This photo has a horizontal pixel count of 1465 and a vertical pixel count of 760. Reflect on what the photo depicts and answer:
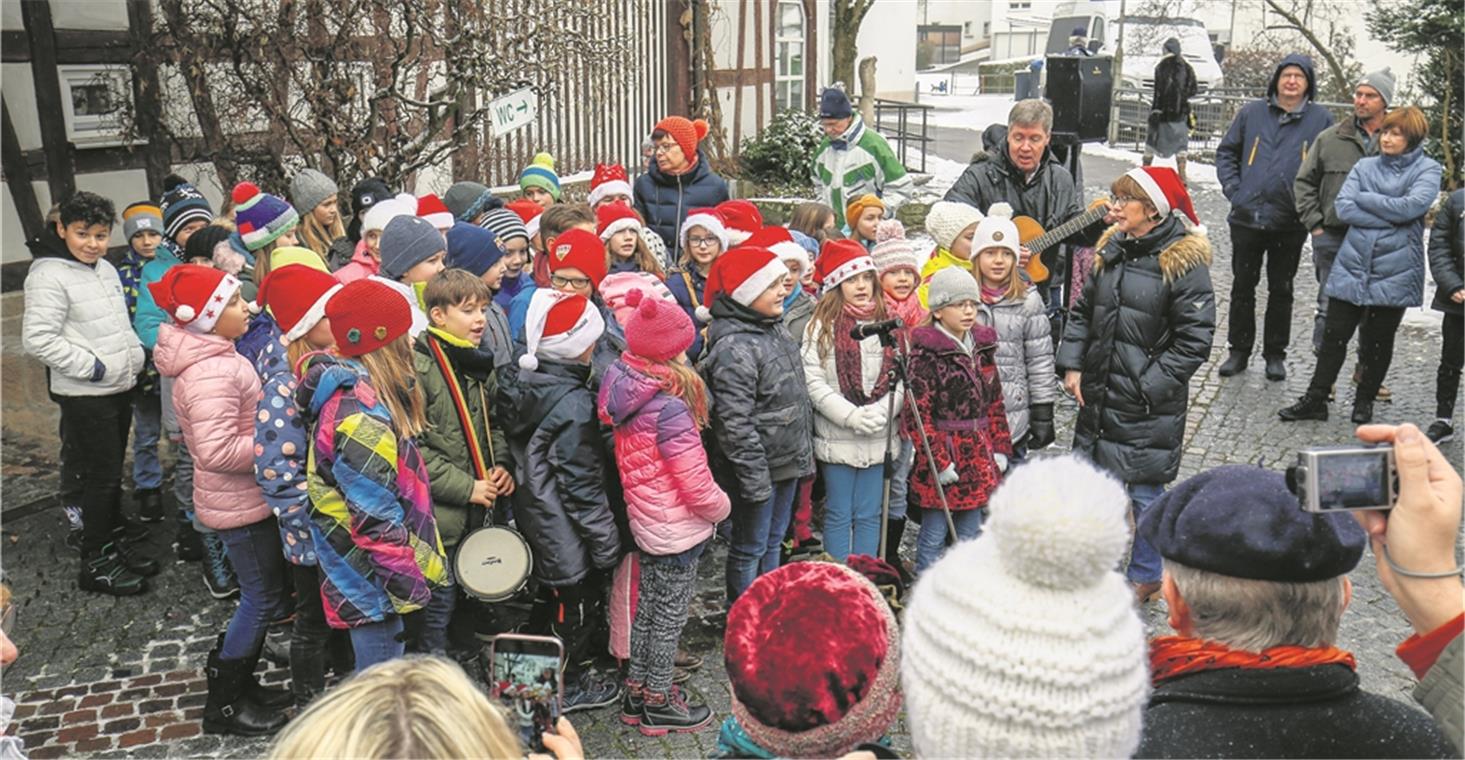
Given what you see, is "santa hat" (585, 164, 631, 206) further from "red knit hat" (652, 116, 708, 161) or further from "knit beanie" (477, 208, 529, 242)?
"knit beanie" (477, 208, 529, 242)

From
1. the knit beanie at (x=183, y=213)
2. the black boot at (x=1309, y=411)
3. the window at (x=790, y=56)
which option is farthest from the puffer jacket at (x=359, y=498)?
the window at (x=790, y=56)

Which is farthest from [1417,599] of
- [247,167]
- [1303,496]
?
[247,167]

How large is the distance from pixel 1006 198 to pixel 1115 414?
2.28 meters

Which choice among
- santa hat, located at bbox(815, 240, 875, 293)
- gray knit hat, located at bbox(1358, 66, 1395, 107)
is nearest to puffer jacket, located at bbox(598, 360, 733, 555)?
santa hat, located at bbox(815, 240, 875, 293)

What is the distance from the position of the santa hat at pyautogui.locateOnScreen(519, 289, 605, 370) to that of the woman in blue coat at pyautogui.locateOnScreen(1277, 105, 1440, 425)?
5234mm

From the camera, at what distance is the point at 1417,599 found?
2.12 meters

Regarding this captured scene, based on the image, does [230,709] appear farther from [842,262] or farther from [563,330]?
[842,262]

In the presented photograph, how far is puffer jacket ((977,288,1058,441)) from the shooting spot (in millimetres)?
5504

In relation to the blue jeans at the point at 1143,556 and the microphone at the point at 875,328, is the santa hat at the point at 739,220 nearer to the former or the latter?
the microphone at the point at 875,328

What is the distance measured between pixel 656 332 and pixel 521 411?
0.65 meters

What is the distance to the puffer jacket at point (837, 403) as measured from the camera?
5.14 m

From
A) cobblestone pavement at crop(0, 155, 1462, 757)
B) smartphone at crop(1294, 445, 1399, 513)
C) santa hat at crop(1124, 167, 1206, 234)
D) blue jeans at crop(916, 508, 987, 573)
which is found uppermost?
santa hat at crop(1124, 167, 1206, 234)

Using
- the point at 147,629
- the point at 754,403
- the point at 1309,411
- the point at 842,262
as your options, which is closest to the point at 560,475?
the point at 754,403

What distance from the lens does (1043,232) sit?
707 centimetres
